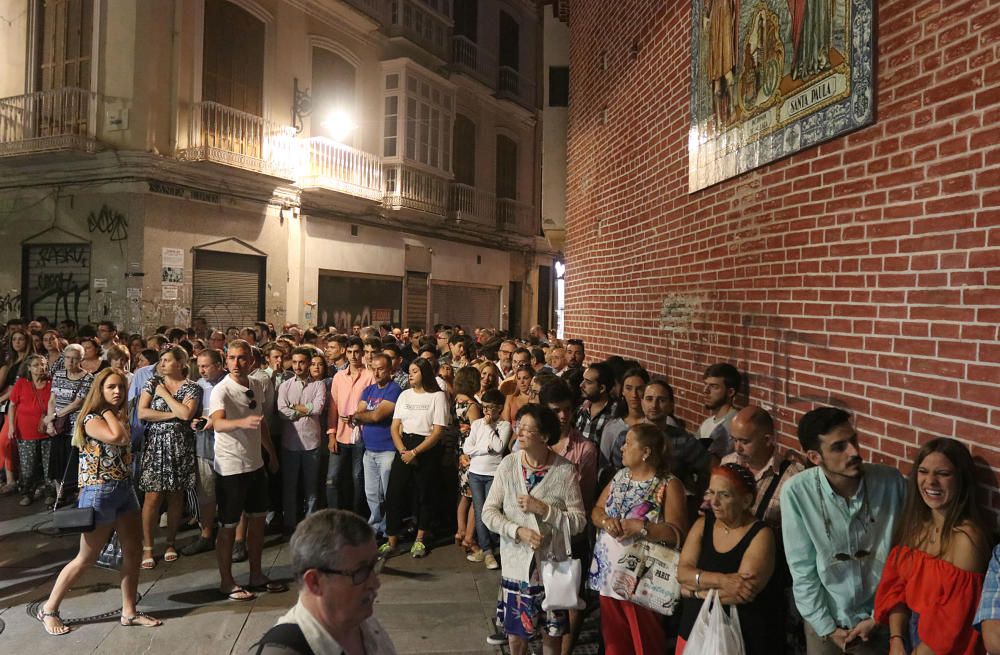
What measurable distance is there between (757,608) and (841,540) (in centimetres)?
53

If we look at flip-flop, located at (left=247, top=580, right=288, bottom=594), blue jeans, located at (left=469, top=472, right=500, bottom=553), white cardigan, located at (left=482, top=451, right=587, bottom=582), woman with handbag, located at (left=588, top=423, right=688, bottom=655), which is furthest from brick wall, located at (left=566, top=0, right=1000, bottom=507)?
flip-flop, located at (left=247, top=580, right=288, bottom=594)

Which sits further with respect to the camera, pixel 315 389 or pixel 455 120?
pixel 455 120

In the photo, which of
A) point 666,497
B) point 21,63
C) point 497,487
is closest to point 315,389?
point 497,487

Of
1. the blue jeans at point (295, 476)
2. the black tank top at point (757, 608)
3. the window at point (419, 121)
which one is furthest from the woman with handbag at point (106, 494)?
the window at point (419, 121)

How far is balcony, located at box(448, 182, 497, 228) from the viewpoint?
2264cm

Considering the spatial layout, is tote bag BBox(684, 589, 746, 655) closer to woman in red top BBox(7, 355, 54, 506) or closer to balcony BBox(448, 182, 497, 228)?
woman in red top BBox(7, 355, 54, 506)

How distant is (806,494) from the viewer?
3166 millimetres

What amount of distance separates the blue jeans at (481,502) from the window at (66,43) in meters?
12.5

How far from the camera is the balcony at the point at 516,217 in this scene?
25453mm

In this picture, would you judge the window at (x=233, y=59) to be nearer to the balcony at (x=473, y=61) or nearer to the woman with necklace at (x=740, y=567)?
the balcony at (x=473, y=61)

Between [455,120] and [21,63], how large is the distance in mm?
12120

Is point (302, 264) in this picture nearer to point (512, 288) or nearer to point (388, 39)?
point (388, 39)

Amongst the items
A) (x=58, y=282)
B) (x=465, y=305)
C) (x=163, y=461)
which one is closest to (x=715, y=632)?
(x=163, y=461)

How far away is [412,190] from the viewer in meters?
20.2
